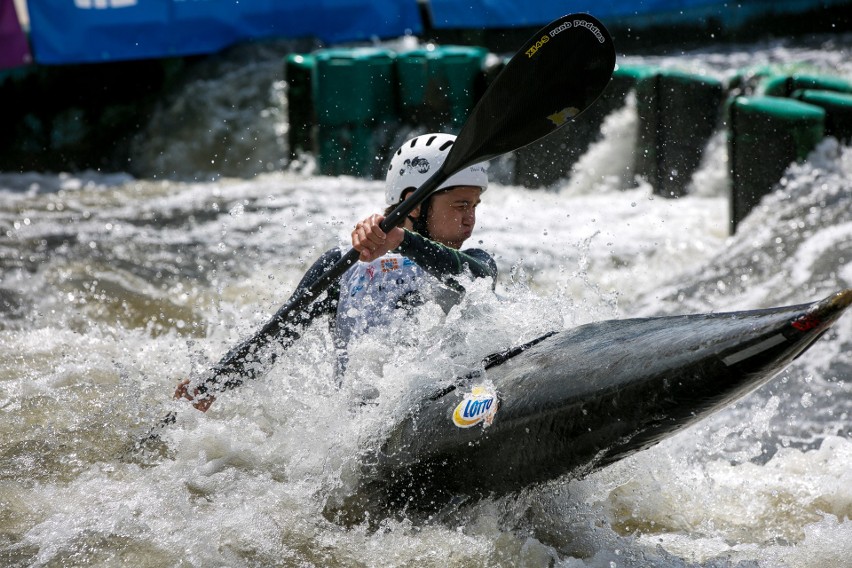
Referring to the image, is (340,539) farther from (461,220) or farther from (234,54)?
(234,54)

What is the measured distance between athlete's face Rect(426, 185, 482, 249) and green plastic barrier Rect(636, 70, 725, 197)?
5024mm

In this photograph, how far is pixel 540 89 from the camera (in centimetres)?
371

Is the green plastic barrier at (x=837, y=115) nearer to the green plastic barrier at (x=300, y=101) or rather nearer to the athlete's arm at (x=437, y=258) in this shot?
the athlete's arm at (x=437, y=258)

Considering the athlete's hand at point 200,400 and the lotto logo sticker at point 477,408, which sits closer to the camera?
the lotto logo sticker at point 477,408

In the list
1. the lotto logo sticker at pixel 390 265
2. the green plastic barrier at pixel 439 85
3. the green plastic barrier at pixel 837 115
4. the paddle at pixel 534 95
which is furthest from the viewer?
the green plastic barrier at pixel 439 85

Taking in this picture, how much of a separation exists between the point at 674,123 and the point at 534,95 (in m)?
5.21

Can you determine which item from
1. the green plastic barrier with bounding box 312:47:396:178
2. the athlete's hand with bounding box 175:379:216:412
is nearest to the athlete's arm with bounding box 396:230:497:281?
the athlete's hand with bounding box 175:379:216:412

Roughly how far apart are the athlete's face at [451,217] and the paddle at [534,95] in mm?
260

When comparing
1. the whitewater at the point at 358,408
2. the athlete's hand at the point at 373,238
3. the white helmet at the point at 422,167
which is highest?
the white helmet at the point at 422,167

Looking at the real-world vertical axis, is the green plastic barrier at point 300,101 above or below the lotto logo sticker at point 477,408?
above

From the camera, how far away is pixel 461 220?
3.91 metres

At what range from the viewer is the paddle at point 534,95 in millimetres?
3625

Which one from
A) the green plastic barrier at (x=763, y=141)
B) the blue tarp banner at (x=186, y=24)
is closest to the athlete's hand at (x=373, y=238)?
the green plastic barrier at (x=763, y=141)

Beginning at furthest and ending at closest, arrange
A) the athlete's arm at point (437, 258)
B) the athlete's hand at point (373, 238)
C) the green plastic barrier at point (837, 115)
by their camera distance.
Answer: the green plastic barrier at point (837, 115), the athlete's arm at point (437, 258), the athlete's hand at point (373, 238)
